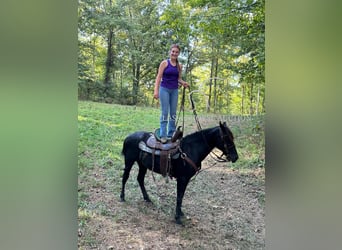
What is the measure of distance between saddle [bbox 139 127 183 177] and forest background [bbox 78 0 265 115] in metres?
0.21

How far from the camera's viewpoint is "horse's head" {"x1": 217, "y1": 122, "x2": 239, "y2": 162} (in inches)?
68.7

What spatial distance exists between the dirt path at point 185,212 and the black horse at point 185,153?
0.12 feet

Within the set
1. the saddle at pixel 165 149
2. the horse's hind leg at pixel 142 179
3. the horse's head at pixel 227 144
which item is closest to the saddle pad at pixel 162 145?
the saddle at pixel 165 149

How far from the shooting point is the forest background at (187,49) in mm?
1756

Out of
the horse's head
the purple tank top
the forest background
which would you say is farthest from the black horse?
the purple tank top

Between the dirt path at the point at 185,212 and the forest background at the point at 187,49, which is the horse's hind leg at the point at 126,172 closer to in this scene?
the dirt path at the point at 185,212

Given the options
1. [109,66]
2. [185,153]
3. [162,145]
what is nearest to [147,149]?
[162,145]

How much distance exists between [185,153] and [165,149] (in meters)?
0.12
